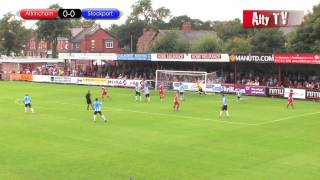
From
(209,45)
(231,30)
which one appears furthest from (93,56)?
(231,30)

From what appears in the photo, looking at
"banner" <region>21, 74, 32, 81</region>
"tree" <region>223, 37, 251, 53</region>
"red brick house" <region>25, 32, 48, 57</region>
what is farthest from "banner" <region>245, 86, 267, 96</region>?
"red brick house" <region>25, 32, 48, 57</region>

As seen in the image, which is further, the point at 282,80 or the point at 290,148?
the point at 282,80

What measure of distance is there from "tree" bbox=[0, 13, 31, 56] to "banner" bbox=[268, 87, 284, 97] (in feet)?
251

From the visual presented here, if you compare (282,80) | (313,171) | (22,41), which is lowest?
(313,171)

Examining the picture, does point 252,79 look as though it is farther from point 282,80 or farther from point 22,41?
point 22,41

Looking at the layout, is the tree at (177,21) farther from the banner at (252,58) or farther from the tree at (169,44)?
the banner at (252,58)

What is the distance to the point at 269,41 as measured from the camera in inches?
3233

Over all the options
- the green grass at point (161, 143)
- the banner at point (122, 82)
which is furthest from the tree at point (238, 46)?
the green grass at point (161, 143)

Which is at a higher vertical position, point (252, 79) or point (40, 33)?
point (40, 33)

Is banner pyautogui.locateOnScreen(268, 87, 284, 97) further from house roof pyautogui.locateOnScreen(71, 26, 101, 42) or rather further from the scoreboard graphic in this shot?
house roof pyautogui.locateOnScreen(71, 26, 101, 42)

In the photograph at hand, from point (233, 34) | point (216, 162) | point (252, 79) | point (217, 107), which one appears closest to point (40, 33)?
point (233, 34)

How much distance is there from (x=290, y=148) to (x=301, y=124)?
8599mm

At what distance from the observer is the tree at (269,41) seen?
268 ft

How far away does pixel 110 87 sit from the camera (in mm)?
65062
